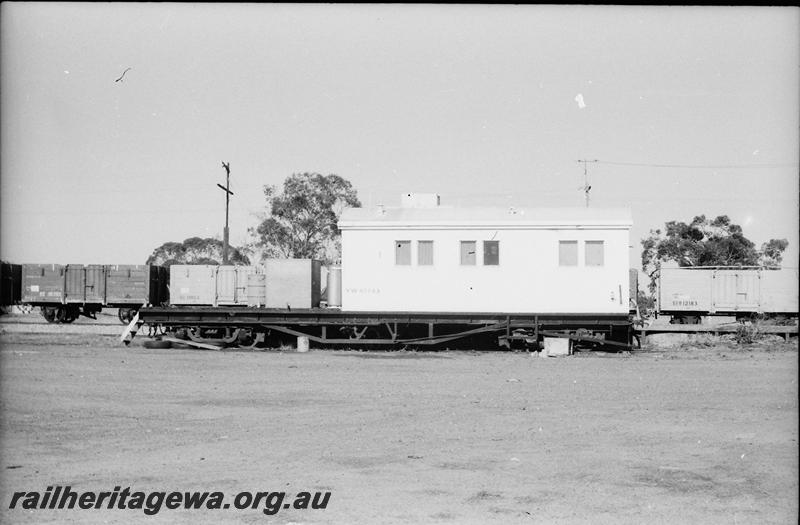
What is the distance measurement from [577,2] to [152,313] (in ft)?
60.4

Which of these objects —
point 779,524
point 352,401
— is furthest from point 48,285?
point 779,524

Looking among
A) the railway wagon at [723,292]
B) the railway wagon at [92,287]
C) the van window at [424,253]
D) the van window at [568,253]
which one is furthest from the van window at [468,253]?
the railway wagon at [92,287]

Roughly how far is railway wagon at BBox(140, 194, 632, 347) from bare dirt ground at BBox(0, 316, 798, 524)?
156 inches

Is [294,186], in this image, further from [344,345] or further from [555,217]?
[555,217]

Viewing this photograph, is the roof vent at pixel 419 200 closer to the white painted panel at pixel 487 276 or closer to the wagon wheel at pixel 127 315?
the white painted panel at pixel 487 276

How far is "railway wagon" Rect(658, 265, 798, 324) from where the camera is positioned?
90.2ft

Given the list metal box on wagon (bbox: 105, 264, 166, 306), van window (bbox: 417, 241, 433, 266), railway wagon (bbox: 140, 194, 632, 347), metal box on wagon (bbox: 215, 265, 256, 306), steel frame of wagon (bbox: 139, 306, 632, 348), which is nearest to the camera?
railway wagon (bbox: 140, 194, 632, 347)

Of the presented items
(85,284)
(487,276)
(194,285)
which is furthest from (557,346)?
(85,284)

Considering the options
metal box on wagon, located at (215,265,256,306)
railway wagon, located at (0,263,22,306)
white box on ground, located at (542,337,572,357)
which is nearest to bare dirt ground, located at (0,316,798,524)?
white box on ground, located at (542,337,572,357)

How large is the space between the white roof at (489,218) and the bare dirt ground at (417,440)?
4.82 m

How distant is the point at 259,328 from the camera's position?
70.1 ft

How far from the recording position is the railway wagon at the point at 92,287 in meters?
26.3

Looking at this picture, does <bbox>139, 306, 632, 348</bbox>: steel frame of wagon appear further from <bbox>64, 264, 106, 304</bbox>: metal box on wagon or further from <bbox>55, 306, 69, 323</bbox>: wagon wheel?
<bbox>55, 306, 69, 323</bbox>: wagon wheel

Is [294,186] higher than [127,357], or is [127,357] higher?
[294,186]
